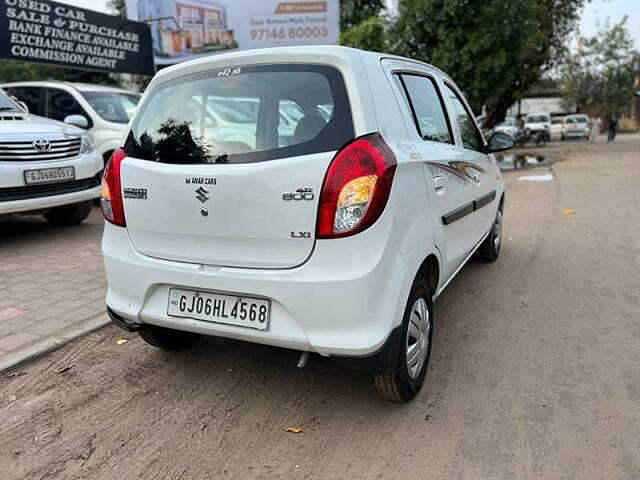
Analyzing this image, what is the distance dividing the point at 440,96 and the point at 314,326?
6.89 ft

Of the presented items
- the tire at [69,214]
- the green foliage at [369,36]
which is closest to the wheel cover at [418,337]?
the tire at [69,214]

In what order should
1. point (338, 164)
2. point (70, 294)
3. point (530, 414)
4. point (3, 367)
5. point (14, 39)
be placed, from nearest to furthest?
point (338, 164) < point (530, 414) < point (3, 367) < point (70, 294) < point (14, 39)

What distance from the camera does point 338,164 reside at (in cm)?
229

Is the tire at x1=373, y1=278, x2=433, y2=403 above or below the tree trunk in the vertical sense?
below

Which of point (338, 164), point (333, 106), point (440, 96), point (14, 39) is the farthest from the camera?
point (14, 39)

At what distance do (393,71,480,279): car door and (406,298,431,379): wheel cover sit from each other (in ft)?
1.31

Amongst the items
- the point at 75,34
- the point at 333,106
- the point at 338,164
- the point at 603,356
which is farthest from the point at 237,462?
the point at 75,34

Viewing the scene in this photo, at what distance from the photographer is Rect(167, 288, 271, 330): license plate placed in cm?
244

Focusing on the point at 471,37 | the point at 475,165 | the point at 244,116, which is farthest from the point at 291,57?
the point at 471,37

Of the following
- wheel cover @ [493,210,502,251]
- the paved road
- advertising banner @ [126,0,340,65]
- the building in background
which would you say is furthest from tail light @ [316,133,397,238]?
the building in background

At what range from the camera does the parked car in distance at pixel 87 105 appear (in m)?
8.08

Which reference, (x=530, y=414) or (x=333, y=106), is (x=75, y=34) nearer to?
(x=333, y=106)

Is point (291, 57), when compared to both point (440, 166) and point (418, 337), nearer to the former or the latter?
point (440, 166)

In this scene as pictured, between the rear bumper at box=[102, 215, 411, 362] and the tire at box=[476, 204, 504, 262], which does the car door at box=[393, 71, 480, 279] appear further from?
the tire at box=[476, 204, 504, 262]
